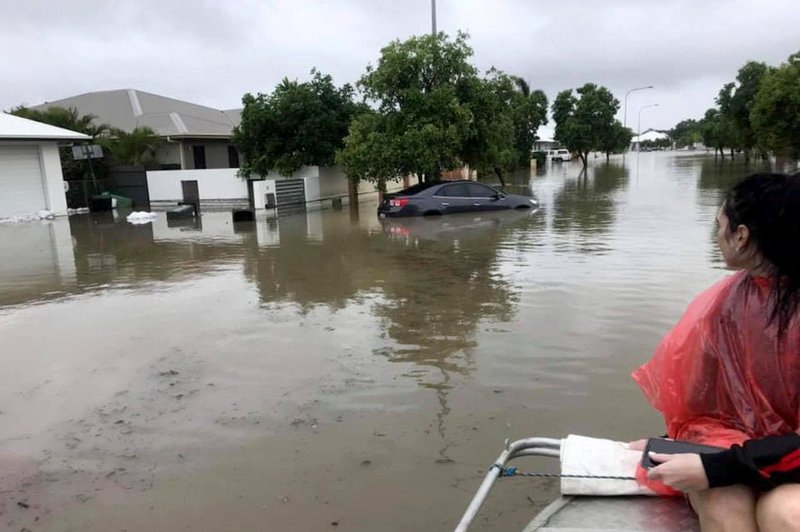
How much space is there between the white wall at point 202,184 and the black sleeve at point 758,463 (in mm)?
24891

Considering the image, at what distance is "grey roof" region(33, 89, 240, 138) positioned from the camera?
101 ft

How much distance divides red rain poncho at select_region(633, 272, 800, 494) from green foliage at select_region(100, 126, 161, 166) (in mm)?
27987

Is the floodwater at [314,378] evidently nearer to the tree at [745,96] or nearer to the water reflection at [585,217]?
the water reflection at [585,217]

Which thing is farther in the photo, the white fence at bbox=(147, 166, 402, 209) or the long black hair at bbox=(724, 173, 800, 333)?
the white fence at bbox=(147, 166, 402, 209)

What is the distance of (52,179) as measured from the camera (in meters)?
23.3

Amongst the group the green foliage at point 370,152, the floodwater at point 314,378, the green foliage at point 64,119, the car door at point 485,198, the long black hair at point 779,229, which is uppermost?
the green foliage at point 64,119

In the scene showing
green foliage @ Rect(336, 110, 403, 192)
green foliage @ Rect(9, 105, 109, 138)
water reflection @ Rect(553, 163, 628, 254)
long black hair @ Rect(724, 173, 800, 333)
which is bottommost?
water reflection @ Rect(553, 163, 628, 254)

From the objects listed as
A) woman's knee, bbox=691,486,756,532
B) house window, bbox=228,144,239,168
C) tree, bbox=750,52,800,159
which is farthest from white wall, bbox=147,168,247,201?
woman's knee, bbox=691,486,756,532

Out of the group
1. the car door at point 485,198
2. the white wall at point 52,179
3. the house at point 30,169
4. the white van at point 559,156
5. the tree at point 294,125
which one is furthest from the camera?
the white van at point 559,156

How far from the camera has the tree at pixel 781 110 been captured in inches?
1068

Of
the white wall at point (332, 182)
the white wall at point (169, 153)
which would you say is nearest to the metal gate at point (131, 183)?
the white wall at point (169, 153)

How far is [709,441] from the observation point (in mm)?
2203

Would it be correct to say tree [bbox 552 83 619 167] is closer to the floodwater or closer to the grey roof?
the grey roof

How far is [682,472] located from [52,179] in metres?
25.3
